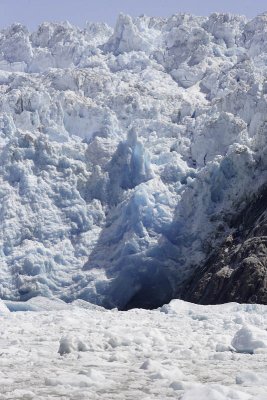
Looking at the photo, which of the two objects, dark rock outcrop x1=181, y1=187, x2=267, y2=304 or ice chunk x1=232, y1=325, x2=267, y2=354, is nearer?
ice chunk x1=232, y1=325, x2=267, y2=354

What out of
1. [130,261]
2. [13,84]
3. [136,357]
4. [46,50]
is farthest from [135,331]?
[46,50]

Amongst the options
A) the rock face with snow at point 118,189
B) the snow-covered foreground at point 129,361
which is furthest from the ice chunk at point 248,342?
the rock face with snow at point 118,189

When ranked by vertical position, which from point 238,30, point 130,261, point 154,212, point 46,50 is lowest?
point 130,261

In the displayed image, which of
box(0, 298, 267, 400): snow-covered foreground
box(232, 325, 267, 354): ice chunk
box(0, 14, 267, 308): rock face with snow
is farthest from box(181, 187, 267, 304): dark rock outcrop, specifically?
box(232, 325, 267, 354): ice chunk

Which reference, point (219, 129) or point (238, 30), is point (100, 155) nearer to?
point (219, 129)

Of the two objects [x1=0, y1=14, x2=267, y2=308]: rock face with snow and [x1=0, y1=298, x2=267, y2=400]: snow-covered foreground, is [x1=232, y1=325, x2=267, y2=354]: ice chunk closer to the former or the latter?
[x1=0, y1=298, x2=267, y2=400]: snow-covered foreground

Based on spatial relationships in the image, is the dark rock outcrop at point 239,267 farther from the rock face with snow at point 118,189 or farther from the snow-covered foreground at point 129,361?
the snow-covered foreground at point 129,361

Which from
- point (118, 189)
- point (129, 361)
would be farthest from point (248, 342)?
point (118, 189)
